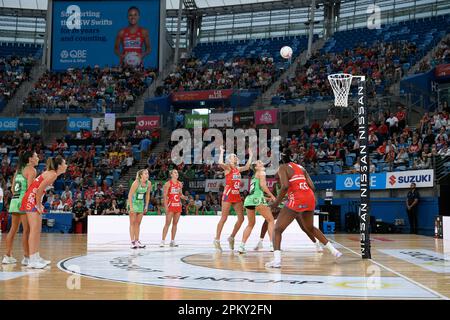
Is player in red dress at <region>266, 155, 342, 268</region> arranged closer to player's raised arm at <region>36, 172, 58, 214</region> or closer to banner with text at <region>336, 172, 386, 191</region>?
player's raised arm at <region>36, 172, 58, 214</region>

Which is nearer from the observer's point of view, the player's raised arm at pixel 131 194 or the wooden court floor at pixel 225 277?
the wooden court floor at pixel 225 277

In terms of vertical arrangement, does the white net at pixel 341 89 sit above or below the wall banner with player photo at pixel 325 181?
above

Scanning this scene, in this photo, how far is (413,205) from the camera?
75.8 feet

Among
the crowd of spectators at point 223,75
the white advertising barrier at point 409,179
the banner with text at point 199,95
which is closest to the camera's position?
the white advertising barrier at point 409,179

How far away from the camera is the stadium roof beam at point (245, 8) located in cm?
4419

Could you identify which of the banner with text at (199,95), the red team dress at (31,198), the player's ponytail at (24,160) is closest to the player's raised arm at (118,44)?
the banner with text at (199,95)

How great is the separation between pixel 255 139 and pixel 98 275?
74.7ft

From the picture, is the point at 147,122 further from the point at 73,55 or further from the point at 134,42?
the point at 73,55

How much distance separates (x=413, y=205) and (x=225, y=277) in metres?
16.4

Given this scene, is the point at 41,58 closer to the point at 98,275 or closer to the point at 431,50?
the point at 431,50

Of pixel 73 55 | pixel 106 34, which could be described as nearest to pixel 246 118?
pixel 106 34

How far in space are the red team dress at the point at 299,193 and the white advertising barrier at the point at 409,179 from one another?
13.7 metres

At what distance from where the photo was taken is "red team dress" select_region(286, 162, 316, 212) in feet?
33.6

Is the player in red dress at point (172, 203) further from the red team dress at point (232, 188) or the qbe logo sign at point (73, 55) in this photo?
the qbe logo sign at point (73, 55)
